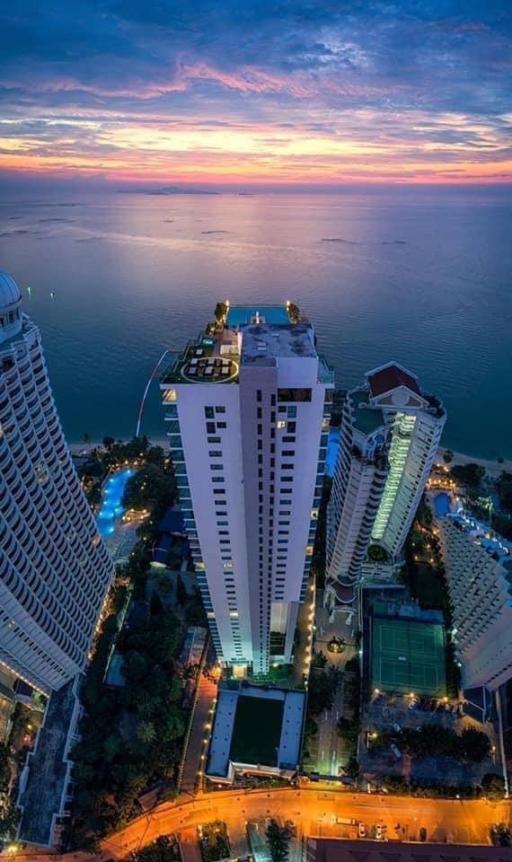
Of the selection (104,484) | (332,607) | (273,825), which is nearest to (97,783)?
(273,825)

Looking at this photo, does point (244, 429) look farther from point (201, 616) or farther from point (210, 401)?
point (201, 616)

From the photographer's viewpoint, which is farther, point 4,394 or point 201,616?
point 201,616

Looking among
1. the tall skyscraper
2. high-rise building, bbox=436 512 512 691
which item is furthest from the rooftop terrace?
high-rise building, bbox=436 512 512 691

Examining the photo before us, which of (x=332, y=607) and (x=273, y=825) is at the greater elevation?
(x=332, y=607)

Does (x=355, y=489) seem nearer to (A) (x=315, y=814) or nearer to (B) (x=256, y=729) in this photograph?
(B) (x=256, y=729)

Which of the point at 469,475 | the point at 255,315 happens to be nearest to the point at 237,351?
the point at 255,315

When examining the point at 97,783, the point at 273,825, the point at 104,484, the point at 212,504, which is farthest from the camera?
the point at 104,484

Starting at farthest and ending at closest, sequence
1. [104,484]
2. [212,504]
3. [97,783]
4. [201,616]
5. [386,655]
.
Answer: [104,484] → [201,616] → [386,655] → [97,783] → [212,504]

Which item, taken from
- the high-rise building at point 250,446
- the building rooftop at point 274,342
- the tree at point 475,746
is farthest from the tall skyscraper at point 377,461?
the building rooftop at point 274,342
